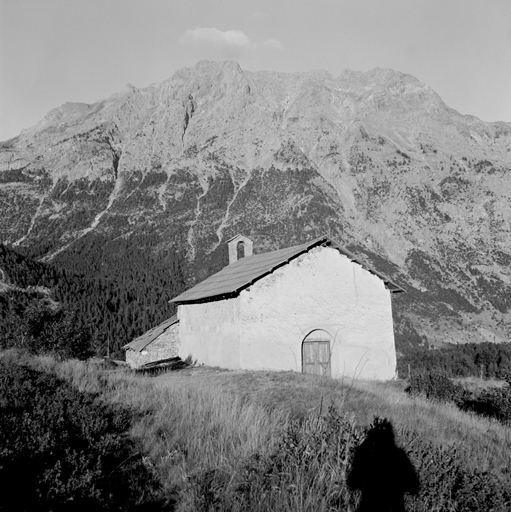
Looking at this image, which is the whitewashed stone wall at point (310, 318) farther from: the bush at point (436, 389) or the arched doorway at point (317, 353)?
the bush at point (436, 389)

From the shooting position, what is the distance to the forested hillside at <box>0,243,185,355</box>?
4031 cm

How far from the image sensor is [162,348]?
92.0 ft

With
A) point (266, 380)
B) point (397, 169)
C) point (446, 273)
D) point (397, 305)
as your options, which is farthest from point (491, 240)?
point (266, 380)

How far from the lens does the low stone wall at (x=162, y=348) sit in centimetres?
2784

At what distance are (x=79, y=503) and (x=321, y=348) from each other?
15478 millimetres

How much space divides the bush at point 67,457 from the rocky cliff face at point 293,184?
168 feet

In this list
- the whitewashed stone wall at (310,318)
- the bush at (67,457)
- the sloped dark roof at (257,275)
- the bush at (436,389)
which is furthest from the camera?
the sloped dark roof at (257,275)

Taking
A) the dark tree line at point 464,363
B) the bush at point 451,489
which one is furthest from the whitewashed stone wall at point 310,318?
the bush at point 451,489

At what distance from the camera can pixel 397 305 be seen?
2389 inches

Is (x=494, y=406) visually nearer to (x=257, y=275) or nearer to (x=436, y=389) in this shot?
(x=436, y=389)

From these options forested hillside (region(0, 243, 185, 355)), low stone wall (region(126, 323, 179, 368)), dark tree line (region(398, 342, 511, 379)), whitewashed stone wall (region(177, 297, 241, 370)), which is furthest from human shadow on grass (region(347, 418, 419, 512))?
forested hillside (region(0, 243, 185, 355))

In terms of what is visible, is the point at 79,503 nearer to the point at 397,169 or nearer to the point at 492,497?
the point at 492,497

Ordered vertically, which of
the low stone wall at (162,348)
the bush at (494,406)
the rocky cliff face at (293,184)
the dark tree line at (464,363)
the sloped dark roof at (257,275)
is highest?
the rocky cliff face at (293,184)

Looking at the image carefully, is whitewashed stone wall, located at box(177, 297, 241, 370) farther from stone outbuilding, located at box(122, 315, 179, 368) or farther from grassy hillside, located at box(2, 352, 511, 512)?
grassy hillside, located at box(2, 352, 511, 512)
